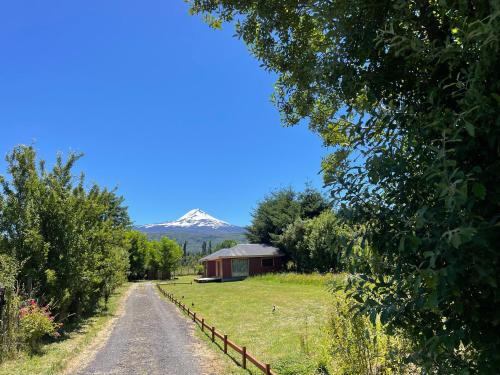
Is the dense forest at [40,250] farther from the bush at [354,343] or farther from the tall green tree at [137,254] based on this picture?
the tall green tree at [137,254]

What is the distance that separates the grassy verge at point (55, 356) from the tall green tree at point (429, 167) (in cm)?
993

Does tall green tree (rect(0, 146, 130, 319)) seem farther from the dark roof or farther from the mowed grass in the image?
the dark roof

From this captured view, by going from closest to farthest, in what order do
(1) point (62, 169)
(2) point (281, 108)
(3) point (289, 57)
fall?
1. (3) point (289, 57)
2. (2) point (281, 108)
3. (1) point (62, 169)

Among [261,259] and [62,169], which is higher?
[62,169]

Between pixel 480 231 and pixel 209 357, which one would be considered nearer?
pixel 480 231

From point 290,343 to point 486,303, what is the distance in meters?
9.62

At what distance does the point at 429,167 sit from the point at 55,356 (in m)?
12.4

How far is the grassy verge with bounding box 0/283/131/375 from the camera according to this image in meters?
9.82

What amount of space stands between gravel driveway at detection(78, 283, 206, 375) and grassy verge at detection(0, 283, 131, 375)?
74cm

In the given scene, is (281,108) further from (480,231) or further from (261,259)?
(261,259)

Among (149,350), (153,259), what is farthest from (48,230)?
(153,259)

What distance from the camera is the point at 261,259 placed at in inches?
1918

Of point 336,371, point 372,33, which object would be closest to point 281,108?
point 372,33

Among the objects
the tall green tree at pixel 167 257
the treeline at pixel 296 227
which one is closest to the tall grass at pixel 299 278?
the treeline at pixel 296 227
